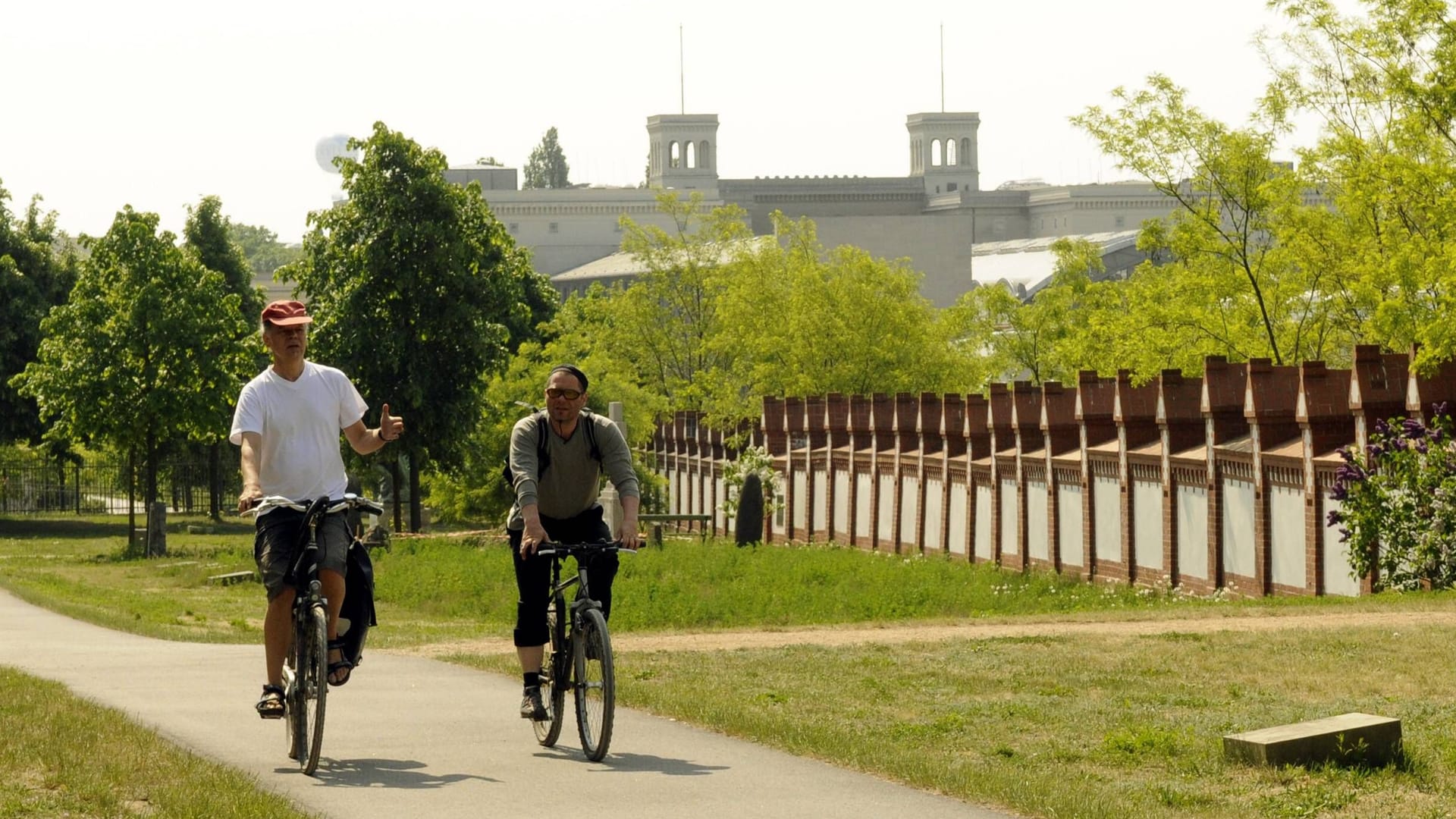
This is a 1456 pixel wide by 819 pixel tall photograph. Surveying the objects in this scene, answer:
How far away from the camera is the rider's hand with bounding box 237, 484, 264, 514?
977 centimetres

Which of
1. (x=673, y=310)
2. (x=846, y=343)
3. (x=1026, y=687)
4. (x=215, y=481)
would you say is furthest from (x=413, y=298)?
(x=1026, y=687)

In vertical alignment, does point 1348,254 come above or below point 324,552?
above

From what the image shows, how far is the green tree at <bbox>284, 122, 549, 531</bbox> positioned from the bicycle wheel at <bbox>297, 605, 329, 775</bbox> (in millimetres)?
42576

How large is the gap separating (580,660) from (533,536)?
2.09 ft

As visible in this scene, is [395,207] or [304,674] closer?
[304,674]

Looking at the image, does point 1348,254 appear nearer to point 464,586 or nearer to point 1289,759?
point 464,586

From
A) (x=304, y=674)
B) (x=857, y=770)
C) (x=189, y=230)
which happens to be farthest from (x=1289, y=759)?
(x=189, y=230)

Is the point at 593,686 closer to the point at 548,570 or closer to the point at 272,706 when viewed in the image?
the point at 548,570

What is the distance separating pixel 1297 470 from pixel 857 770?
73.4 feet

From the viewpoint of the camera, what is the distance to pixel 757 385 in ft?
Answer: 219

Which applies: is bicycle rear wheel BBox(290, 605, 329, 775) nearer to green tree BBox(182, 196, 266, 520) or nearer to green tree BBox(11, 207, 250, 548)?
green tree BBox(11, 207, 250, 548)

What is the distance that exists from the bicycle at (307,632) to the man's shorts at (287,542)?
1.2 inches

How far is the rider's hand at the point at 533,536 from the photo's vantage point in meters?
10.3

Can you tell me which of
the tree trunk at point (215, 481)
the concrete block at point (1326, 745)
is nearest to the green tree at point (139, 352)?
the tree trunk at point (215, 481)
